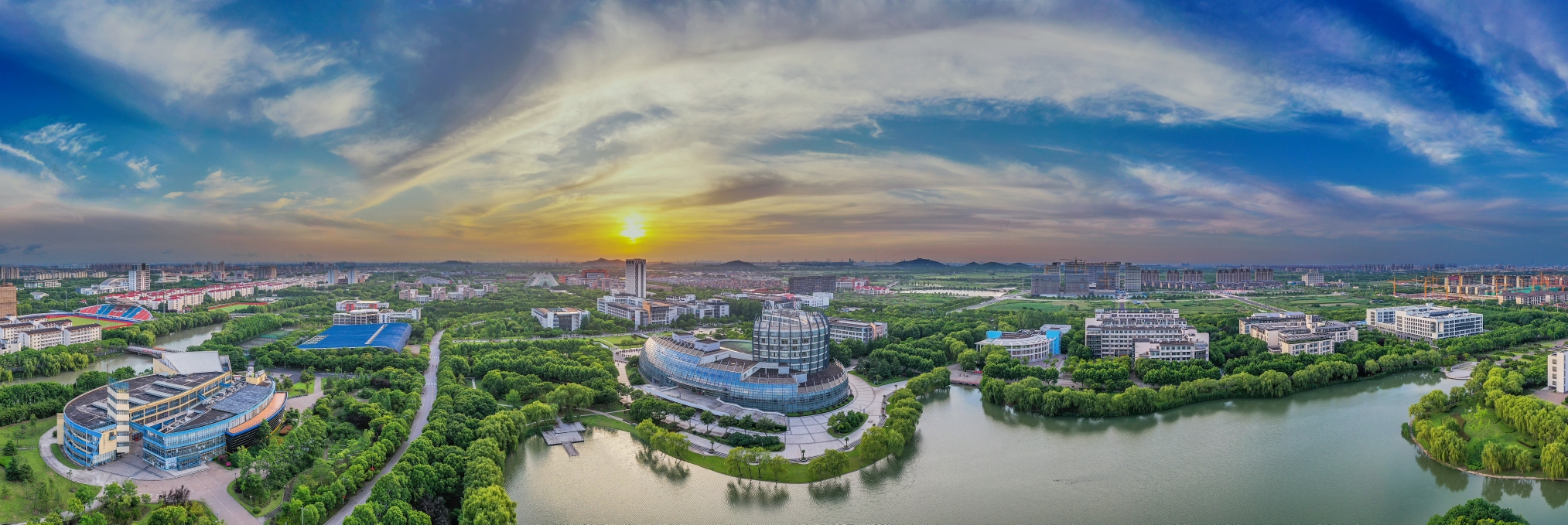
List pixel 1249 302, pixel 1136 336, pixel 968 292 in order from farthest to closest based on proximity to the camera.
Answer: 1. pixel 968 292
2. pixel 1249 302
3. pixel 1136 336

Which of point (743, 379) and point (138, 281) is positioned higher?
point (138, 281)

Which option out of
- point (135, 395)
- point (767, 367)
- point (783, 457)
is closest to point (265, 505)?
point (135, 395)

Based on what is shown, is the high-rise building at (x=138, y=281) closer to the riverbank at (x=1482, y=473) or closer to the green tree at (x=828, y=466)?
the green tree at (x=828, y=466)

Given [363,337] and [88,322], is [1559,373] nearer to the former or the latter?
[363,337]

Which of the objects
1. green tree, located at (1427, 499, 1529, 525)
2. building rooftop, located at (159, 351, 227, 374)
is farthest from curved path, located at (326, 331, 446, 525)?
green tree, located at (1427, 499, 1529, 525)

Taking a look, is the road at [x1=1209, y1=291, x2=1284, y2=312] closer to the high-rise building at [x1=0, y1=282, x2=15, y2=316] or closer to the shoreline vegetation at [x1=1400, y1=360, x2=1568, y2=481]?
the shoreline vegetation at [x1=1400, y1=360, x2=1568, y2=481]

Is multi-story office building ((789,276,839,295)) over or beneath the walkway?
over
